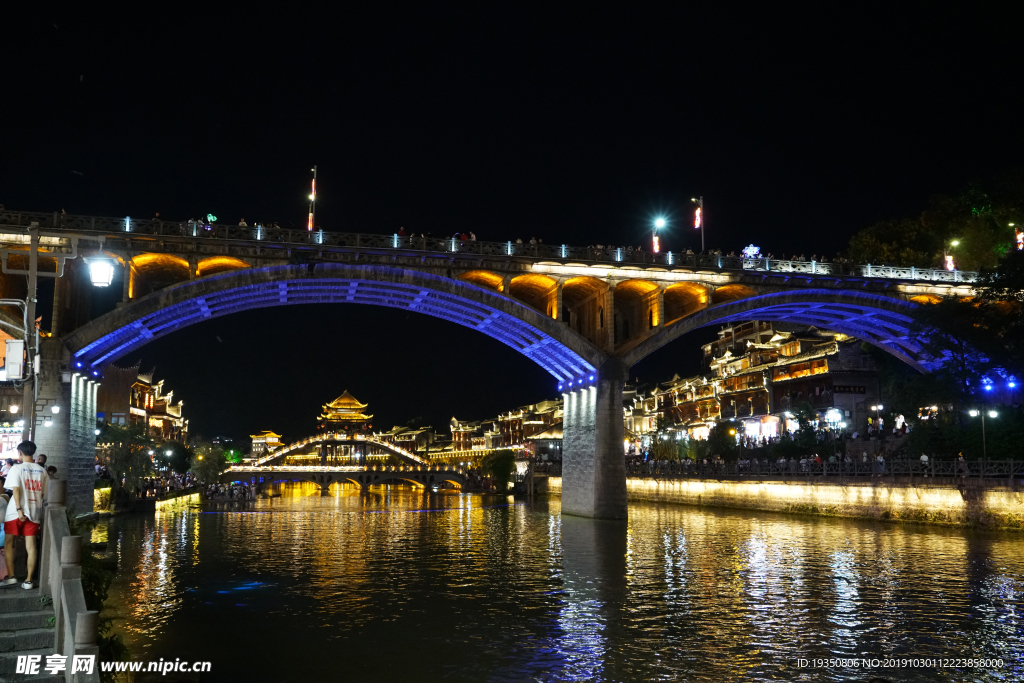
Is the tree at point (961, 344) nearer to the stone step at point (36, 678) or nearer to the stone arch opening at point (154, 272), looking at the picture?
the stone arch opening at point (154, 272)

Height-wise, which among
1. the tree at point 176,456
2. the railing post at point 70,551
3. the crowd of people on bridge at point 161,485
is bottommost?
the crowd of people on bridge at point 161,485

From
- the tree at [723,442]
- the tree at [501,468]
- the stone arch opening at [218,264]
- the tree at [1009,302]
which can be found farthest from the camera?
the tree at [501,468]

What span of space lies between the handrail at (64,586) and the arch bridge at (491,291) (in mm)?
35938

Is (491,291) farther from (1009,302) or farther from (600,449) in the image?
(1009,302)

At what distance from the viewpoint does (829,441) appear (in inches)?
2586

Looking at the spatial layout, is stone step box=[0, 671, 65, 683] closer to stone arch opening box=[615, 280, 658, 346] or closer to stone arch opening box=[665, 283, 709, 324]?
stone arch opening box=[665, 283, 709, 324]

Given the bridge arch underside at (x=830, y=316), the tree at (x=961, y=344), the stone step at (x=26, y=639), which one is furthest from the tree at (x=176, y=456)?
the stone step at (x=26, y=639)

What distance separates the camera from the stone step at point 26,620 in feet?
35.8

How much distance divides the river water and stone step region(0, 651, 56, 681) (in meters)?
4.87

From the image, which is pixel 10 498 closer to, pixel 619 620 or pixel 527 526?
pixel 619 620

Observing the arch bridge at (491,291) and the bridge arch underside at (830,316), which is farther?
the bridge arch underside at (830,316)

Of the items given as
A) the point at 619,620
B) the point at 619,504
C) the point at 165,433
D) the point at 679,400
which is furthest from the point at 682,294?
the point at 165,433

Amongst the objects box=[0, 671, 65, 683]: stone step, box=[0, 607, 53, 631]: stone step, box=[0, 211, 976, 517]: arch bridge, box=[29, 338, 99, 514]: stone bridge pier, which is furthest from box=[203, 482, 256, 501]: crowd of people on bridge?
box=[0, 671, 65, 683]: stone step

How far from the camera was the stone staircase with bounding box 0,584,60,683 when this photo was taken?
10273 millimetres
